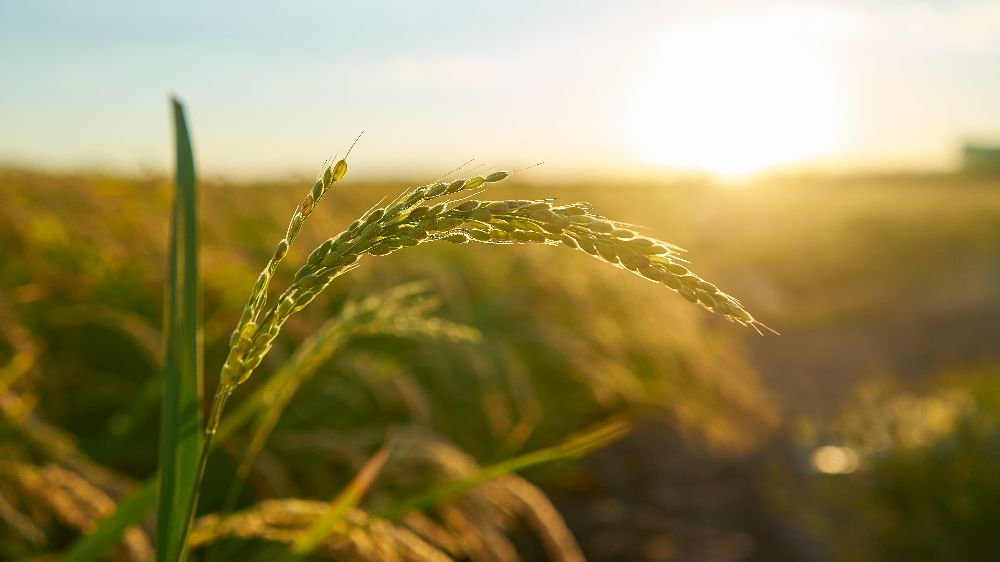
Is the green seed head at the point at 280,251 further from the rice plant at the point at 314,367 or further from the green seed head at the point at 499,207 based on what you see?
the green seed head at the point at 499,207

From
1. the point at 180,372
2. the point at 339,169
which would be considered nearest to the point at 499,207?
the point at 339,169

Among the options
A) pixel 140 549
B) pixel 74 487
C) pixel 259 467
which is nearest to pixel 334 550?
pixel 140 549

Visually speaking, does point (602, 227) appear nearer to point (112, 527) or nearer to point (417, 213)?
point (417, 213)

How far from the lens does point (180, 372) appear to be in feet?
4.03

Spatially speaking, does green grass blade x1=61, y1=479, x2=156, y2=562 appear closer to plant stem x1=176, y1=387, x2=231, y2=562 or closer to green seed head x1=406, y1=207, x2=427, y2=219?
plant stem x1=176, y1=387, x2=231, y2=562

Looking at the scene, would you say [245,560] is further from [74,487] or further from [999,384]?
[999,384]

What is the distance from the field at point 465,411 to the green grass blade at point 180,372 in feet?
1.11

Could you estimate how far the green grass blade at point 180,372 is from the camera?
105cm

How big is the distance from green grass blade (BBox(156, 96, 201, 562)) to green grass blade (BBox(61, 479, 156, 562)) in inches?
18.4

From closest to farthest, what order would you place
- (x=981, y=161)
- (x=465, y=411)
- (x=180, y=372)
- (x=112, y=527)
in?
(x=180, y=372) → (x=112, y=527) → (x=465, y=411) → (x=981, y=161)

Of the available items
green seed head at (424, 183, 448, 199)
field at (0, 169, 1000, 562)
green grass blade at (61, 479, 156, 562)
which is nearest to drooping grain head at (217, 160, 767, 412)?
green seed head at (424, 183, 448, 199)

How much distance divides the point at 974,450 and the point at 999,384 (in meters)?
2.45

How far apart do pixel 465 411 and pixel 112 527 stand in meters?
2.90

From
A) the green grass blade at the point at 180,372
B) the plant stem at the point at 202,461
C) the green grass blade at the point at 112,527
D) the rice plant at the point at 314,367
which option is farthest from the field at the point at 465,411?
the plant stem at the point at 202,461
